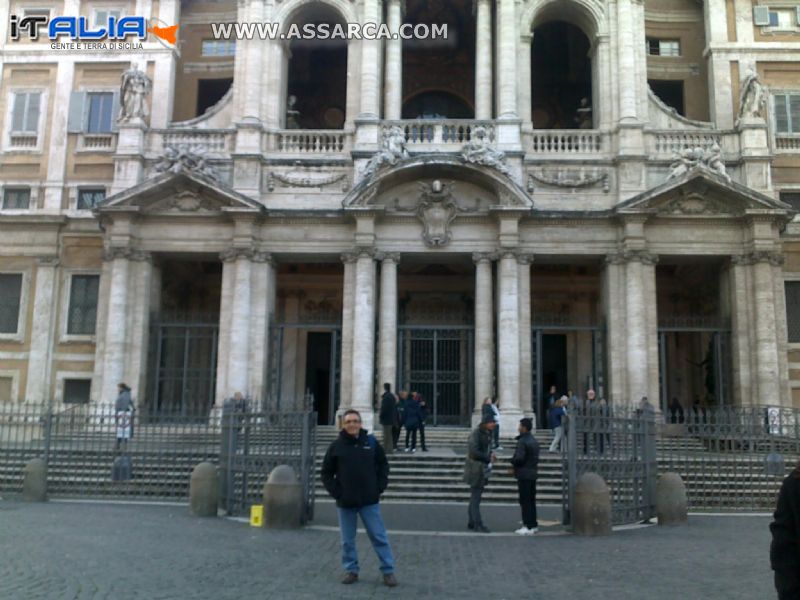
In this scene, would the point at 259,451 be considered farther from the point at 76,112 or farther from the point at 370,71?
the point at 76,112

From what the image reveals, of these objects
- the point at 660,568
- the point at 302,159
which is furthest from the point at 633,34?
the point at 660,568

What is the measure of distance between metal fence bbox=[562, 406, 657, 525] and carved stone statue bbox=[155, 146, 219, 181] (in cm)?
1561

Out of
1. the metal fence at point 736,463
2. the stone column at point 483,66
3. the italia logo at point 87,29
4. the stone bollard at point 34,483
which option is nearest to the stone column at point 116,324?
the stone bollard at point 34,483

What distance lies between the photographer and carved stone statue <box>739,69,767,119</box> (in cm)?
2509

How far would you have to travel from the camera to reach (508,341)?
940 inches

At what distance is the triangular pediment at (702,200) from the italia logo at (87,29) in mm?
16633

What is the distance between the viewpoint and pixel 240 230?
24812mm

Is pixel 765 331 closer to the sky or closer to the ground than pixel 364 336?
closer to the sky

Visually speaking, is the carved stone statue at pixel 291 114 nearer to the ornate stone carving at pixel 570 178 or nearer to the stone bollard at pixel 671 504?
the ornate stone carving at pixel 570 178

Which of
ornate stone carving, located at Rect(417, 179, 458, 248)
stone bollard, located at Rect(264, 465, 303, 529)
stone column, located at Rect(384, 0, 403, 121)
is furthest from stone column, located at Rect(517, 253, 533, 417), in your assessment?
stone bollard, located at Rect(264, 465, 303, 529)

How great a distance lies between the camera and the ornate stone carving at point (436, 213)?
81.2 feet

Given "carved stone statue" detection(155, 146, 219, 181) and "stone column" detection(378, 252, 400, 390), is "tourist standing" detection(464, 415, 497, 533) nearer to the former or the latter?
"stone column" detection(378, 252, 400, 390)

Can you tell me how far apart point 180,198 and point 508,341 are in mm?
11017

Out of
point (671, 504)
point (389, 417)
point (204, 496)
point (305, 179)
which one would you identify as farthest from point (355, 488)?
point (305, 179)
